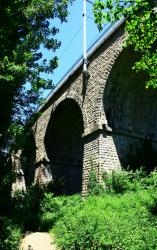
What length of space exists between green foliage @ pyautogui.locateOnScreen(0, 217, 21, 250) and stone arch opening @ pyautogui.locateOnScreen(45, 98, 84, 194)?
8261 mm

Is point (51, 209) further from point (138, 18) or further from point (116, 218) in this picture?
point (138, 18)

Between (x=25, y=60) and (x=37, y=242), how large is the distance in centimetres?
525

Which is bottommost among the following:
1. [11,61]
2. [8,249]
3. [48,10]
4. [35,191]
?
[8,249]

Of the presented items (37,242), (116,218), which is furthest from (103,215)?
(37,242)

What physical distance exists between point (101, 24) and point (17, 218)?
6.11 metres

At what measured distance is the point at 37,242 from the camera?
8945 mm

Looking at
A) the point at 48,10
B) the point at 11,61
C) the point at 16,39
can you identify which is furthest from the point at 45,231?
the point at 48,10

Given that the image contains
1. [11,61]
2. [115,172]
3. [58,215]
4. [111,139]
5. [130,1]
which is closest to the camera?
[130,1]

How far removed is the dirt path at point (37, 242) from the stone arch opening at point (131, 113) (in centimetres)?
457

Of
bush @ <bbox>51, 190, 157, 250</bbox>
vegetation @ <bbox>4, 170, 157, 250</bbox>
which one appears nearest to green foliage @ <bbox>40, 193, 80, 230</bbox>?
vegetation @ <bbox>4, 170, 157, 250</bbox>

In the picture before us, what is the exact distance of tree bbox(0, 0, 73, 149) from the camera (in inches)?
386

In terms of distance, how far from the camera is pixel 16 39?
11195 millimetres

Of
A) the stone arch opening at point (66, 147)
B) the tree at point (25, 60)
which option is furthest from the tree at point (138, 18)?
the stone arch opening at point (66, 147)

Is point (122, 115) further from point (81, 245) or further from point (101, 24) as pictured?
point (81, 245)
